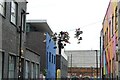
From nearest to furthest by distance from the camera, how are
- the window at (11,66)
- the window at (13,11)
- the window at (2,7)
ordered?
the window at (2,7) → the window at (11,66) → the window at (13,11)

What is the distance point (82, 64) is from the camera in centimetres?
9519

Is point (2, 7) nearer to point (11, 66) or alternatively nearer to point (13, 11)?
point (13, 11)

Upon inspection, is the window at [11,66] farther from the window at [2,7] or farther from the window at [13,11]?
the window at [2,7]

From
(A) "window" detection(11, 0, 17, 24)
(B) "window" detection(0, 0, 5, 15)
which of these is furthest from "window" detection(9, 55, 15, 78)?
(B) "window" detection(0, 0, 5, 15)

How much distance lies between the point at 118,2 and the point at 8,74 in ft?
31.9

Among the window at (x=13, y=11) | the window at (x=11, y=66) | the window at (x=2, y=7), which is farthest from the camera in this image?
the window at (x=13, y=11)

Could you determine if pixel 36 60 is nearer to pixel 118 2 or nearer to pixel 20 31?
pixel 20 31

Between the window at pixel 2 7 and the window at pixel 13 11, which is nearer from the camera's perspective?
the window at pixel 2 7

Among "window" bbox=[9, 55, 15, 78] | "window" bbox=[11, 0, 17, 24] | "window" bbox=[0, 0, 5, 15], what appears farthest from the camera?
"window" bbox=[11, 0, 17, 24]

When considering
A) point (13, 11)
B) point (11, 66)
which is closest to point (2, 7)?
point (13, 11)

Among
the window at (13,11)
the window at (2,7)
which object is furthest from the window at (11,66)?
the window at (2,7)

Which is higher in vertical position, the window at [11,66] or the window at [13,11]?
the window at [13,11]

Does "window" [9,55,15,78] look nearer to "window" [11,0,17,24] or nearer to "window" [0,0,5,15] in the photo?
"window" [11,0,17,24]

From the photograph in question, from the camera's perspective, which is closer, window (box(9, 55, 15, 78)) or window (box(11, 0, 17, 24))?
window (box(9, 55, 15, 78))
